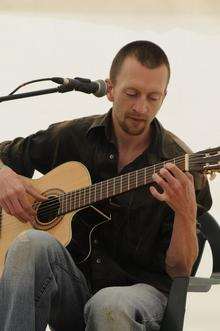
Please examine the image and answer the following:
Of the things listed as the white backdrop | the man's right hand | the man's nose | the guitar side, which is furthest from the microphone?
the white backdrop

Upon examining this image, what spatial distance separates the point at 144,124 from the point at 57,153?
332 millimetres

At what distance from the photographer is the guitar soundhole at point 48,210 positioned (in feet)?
5.78

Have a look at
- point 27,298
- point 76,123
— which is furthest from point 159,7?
point 27,298

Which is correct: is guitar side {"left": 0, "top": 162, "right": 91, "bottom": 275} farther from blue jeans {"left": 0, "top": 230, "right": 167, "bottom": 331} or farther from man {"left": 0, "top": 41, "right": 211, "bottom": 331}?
blue jeans {"left": 0, "top": 230, "right": 167, "bottom": 331}

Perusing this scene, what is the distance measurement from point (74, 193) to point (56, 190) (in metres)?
0.11

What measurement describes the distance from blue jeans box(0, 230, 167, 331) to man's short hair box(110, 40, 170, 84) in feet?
2.14

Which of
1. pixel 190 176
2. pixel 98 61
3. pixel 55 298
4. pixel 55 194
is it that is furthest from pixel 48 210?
pixel 98 61

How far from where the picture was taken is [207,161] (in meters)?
1.48

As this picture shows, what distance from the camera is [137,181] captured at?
63.0 inches

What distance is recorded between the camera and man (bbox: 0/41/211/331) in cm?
136

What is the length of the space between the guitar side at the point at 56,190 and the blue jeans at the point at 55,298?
211 mm

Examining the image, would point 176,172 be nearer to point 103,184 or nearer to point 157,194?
point 157,194

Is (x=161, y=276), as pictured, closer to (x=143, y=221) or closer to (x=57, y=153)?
(x=143, y=221)

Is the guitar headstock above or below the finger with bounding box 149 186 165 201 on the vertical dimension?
above
